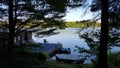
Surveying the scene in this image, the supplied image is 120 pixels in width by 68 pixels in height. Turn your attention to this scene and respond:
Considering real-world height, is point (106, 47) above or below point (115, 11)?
below

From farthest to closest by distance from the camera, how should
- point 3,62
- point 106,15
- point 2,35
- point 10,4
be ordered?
point 2,35, point 10,4, point 3,62, point 106,15

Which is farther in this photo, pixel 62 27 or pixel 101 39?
pixel 62 27

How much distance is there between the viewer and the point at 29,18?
48.0 ft

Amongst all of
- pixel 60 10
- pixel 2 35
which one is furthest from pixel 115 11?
pixel 2 35

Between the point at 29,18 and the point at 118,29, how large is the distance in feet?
18.8

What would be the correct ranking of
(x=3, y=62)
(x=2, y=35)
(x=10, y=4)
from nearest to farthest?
(x=3, y=62)
(x=10, y=4)
(x=2, y=35)

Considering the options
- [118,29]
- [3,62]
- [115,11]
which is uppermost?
[115,11]

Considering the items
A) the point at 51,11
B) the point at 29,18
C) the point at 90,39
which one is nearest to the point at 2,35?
the point at 29,18

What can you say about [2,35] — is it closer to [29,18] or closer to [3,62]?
[29,18]

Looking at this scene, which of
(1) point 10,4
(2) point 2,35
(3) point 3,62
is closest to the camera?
(3) point 3,62

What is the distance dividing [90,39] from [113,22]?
1226 mm

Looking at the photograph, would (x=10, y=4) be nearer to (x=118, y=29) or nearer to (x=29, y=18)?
(x=29, y=18)

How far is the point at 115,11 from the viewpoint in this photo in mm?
10672

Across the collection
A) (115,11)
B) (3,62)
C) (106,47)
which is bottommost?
(3,62)
